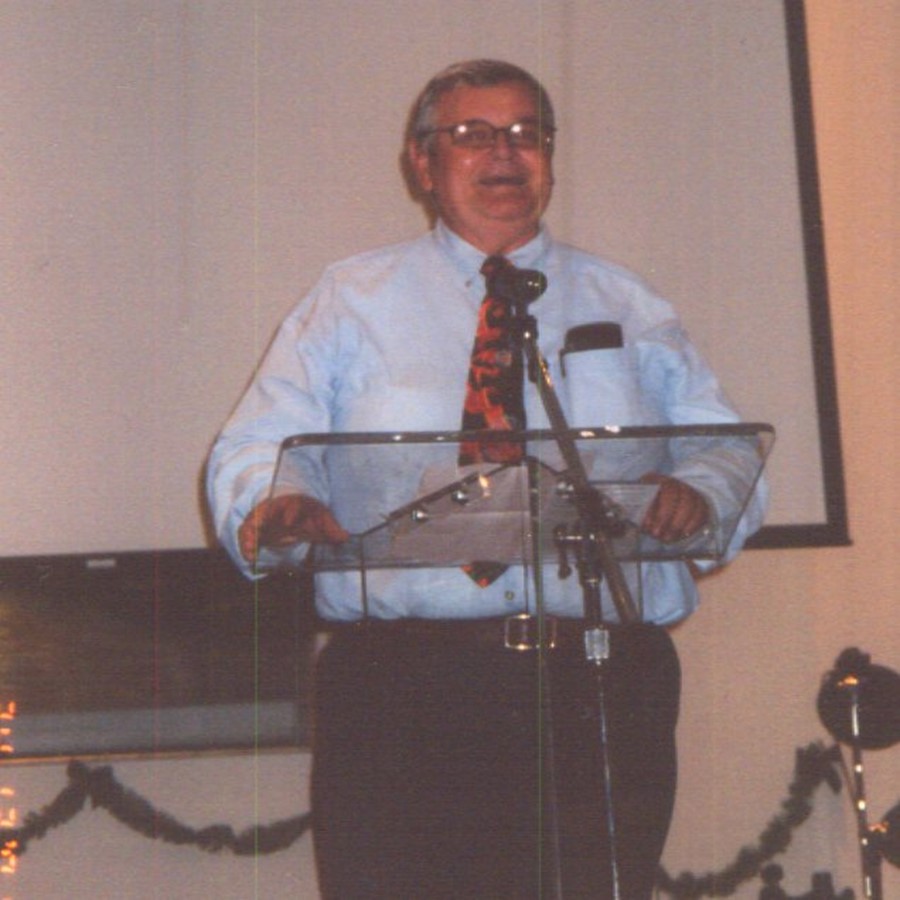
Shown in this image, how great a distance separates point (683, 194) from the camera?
11.9 ft

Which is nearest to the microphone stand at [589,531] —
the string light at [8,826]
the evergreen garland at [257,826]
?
the evergreen garland at [257,826]

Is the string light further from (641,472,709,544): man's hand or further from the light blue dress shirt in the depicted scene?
(641,472,709,544): man's hand

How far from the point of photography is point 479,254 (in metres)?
2.75

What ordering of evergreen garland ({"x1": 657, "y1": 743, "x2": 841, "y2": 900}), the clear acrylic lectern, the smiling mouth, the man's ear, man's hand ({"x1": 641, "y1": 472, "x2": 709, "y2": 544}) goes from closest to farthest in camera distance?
the clear acrylic lectern → man's hand ({"x1": 641, "y1": 472, "x2": 709, "y2": 544}) → the smiling mouth → the man's ear → evergreen garland ({"x1": 657, "y1": 743, "x2": 841, "y2": 900})

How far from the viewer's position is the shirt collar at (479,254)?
9.02 feet

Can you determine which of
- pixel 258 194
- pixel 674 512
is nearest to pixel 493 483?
pixel 674 512

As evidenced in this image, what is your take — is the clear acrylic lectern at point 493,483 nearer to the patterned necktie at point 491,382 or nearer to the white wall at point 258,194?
the patterned necktie at point 491,382

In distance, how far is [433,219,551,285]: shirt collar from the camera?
2748 mm

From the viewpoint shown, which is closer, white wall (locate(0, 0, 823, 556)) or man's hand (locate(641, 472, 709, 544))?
man's hand (locate(641, 472, 709, 544))

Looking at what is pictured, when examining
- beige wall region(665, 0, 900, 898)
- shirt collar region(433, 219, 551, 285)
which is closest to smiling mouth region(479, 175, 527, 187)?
shirt collar region(433, 219, 551, 285)

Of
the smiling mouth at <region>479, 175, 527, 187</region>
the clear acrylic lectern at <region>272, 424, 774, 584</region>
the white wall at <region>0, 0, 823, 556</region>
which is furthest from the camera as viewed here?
the white wall at <region>0, 0, 823, 556</region>

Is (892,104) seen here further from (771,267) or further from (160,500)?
(160,500)

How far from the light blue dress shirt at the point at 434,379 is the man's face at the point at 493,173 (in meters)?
0.04

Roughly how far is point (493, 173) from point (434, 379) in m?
0.42
